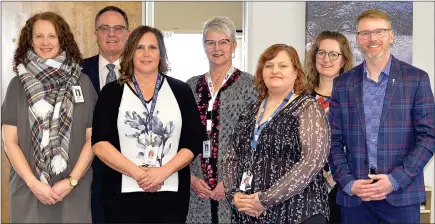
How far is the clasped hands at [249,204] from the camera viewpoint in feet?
8.34

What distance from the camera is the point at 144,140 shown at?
286 centimetres

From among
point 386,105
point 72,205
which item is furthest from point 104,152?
point 386,105

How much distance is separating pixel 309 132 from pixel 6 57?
10.8 ft

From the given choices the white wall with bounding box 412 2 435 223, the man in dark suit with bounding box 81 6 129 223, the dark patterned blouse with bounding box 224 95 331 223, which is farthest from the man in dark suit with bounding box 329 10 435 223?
the white wall with bounding box 412 2 435 223

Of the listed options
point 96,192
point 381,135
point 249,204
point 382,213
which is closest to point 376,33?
point 381,135

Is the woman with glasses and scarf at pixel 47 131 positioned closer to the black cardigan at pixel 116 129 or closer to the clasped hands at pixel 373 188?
the black cardigan at pixel 116 129

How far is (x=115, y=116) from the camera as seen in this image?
2.87 metres

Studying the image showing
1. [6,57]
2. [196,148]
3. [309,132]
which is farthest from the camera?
[6,57]

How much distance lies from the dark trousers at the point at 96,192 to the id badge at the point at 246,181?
0.96m

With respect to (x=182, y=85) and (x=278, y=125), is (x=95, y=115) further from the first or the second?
(x=278, y=125)

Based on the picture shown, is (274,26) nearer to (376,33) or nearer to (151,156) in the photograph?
(376,33)

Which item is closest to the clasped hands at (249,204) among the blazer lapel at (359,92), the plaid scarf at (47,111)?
the blazer lapel at (359,92)

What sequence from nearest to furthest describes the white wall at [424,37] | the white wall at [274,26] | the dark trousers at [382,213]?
the dark trousers at [382,213] < the white wall at [274,26] < the white wall at [424,37]

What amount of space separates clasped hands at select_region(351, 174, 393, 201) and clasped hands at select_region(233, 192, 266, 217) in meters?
0.52
